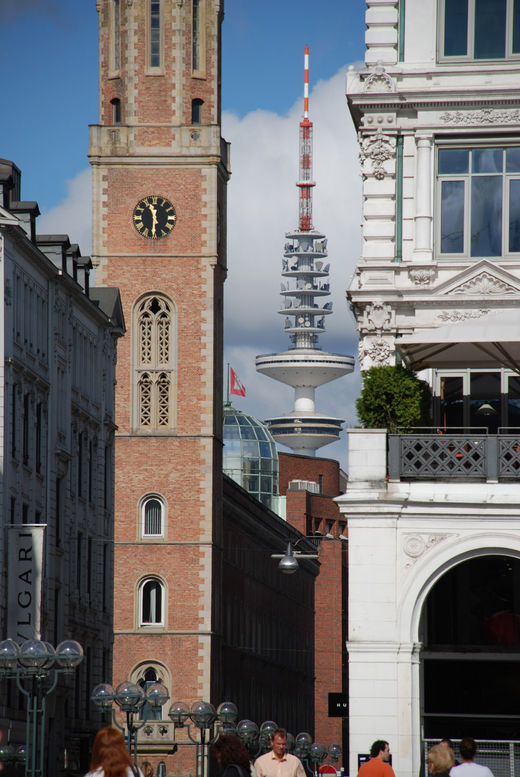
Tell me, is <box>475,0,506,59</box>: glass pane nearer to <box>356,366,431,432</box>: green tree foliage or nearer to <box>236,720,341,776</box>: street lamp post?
<box>356,366,431,432</box>: green tree foliage

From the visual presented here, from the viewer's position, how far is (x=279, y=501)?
399 feet

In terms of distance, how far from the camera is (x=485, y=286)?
32.6 metres

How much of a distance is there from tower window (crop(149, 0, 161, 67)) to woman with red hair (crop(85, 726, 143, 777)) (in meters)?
65.6

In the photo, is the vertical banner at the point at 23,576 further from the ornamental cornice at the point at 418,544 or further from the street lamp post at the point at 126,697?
the ornamental cornice at the point at 418,544

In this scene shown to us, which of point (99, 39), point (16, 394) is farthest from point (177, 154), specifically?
point (16, 394)

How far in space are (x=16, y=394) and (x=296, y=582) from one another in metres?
64.6

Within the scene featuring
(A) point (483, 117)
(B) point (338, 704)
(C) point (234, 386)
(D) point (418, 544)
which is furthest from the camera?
(C) point (234, 386)

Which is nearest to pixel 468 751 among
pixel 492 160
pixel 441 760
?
pixel 441 760

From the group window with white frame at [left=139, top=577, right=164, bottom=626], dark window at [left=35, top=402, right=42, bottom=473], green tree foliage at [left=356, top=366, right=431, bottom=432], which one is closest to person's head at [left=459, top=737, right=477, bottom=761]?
green tree foliage at [left=356, top=366, right=431, bottom=432]

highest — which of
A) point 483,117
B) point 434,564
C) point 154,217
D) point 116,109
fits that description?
point 116,109

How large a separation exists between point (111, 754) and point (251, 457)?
11018cm

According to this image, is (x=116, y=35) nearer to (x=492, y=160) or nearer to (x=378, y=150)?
(x=378, y=150)

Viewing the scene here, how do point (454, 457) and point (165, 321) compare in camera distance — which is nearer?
point (454, 457)

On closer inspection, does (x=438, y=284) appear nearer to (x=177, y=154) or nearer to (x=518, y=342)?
(x=518, y=342)
